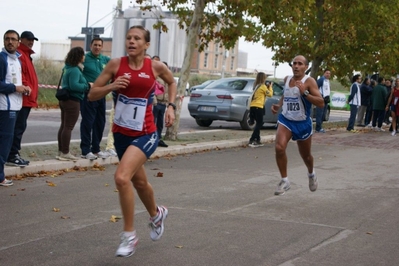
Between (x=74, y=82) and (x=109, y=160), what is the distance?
1.90 m

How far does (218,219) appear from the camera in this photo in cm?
847

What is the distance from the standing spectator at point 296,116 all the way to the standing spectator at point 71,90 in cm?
356

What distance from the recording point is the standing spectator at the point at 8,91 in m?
10.4

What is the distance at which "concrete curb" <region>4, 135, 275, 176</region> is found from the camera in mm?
11682

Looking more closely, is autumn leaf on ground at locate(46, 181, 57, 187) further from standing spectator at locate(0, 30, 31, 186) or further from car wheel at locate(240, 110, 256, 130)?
car wheel at locate(240, 110, 256, 130)

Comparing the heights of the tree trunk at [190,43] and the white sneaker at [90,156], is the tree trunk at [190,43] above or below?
above

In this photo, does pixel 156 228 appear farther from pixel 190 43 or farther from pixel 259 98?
pixel 190 43

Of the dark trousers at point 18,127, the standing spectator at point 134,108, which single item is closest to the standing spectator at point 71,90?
the dark trousers at point 18,127

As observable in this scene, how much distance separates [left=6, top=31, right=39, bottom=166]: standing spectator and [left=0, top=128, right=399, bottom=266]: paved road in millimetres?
657

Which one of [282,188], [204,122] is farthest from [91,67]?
[204,122]

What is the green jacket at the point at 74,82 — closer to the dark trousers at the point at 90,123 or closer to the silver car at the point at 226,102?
the dark trousers at the point at 90,123

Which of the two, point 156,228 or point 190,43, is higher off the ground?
point 190,43

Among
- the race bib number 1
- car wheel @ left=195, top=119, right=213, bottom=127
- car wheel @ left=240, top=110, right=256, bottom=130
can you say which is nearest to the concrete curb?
car wheel @ left=240, top=110, right=256, bottom=130

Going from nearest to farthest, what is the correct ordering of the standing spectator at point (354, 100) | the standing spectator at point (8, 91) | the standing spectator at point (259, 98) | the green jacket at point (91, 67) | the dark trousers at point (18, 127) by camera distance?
the standing spectator at point (8, 91) < the dark trousers at point (18, 127) < the green jacket at point (91, 67) < the standing spectator at point (259, 98) < the standing spectator at point (354, 100)
